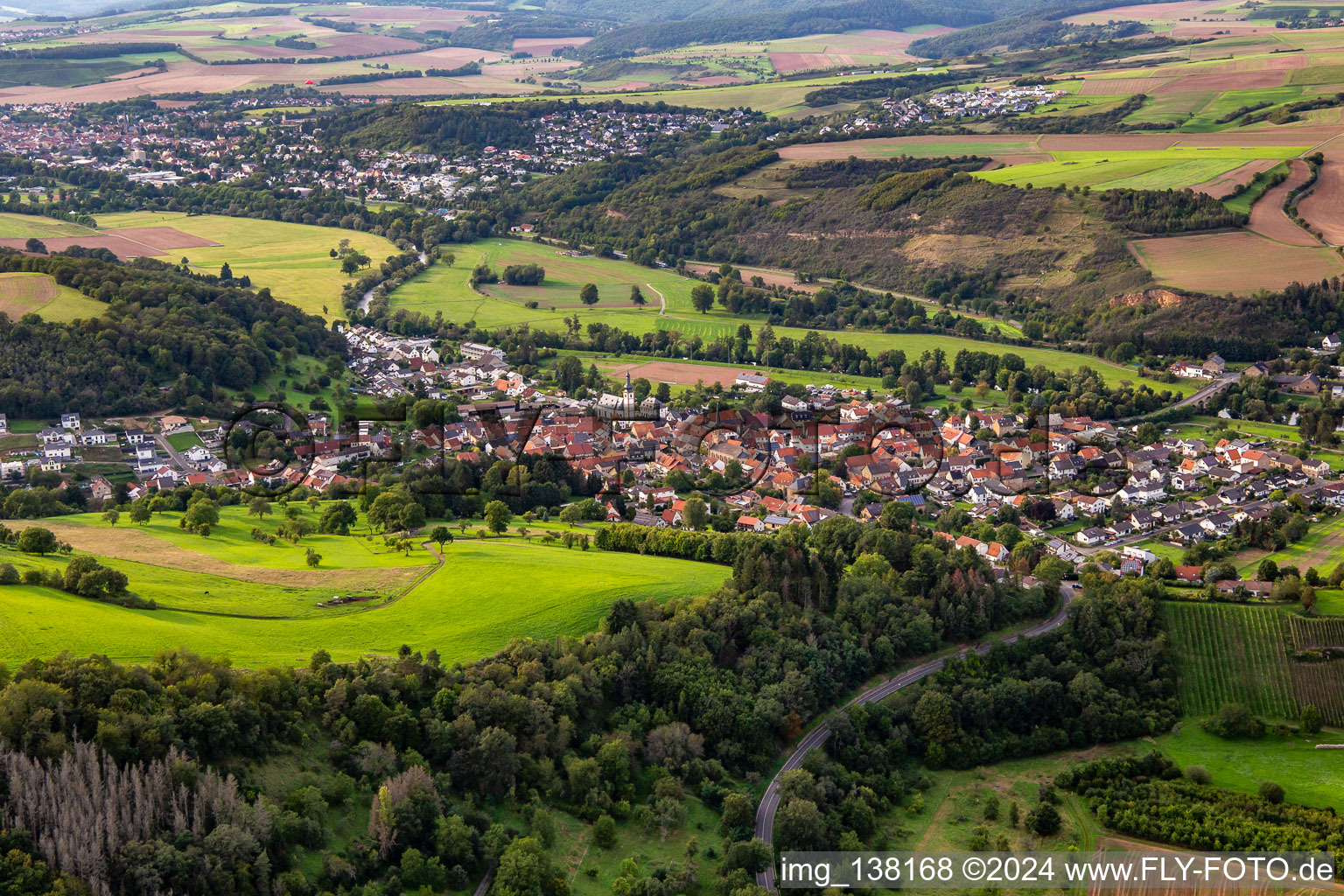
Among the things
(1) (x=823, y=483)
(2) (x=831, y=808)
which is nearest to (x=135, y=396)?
(1) (x=823, y=483)

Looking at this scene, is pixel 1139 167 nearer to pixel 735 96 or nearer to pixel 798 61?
pixel 735 96

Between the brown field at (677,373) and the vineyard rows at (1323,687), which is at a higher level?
the brown field at (677,373)

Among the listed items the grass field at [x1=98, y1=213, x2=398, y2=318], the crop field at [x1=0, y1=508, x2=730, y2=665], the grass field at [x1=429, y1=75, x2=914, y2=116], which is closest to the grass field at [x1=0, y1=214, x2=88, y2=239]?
the grass field at [x1=98, y1=213, x2=398, y2=318]

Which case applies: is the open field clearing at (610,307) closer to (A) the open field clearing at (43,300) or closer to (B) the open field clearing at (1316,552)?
(B) the open field clearing at (1316,552)

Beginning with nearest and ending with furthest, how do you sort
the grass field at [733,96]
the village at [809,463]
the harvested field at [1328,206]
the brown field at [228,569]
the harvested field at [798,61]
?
1. the brown field at [228,569]
2. the village at [809,463]
3. the harvested field at [1328,206]
4. the grass field at [733,96]
5. the harvested field at [798,61]

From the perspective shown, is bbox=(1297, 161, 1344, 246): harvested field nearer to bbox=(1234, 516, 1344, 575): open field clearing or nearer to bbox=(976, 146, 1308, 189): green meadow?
bbox=(976, 146, 1308, 189): green meadow

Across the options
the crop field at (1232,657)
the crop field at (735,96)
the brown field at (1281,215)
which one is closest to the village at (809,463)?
the crop field at (1232,657)

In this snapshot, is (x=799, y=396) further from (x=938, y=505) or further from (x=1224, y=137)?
(x=1224, y=137)
